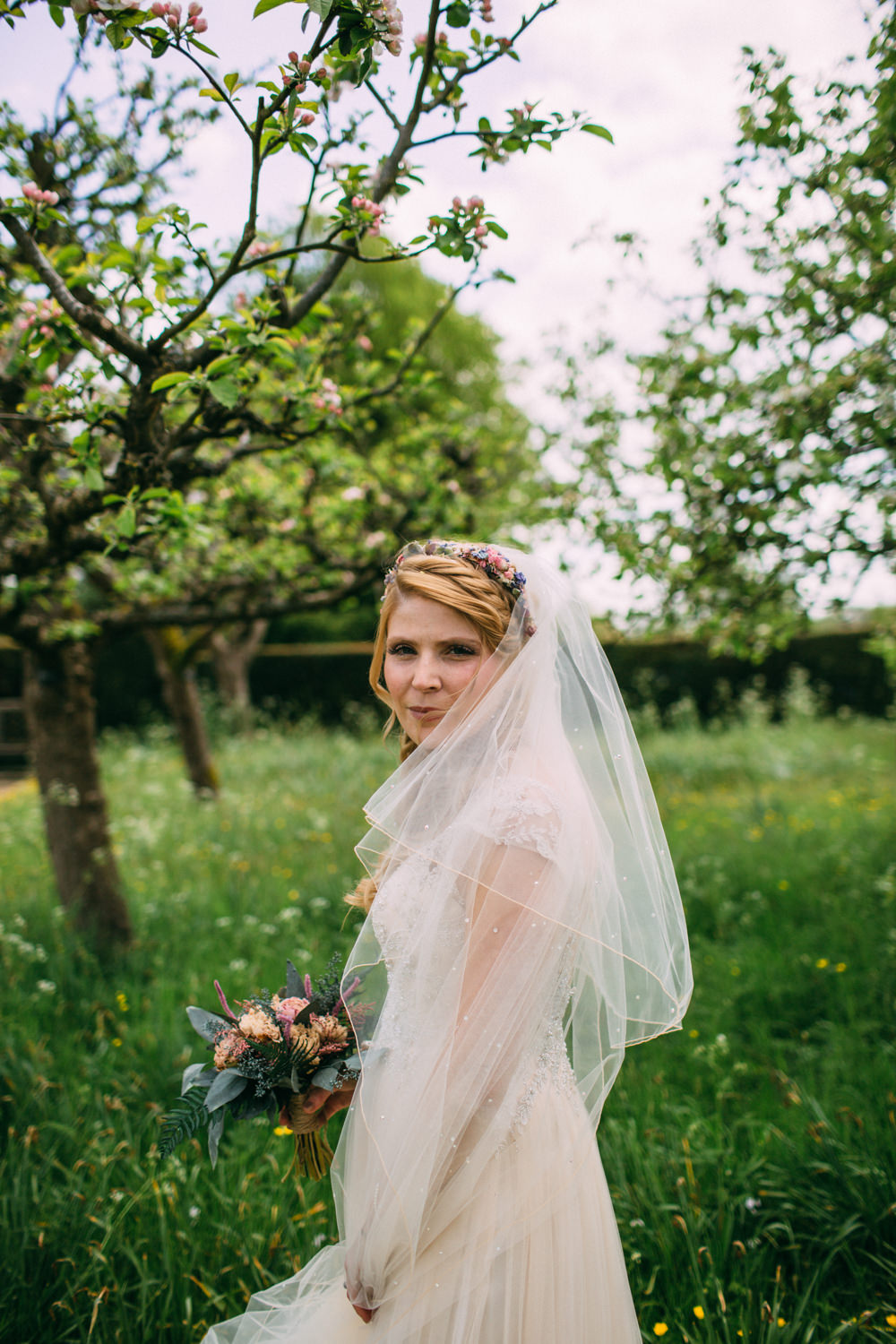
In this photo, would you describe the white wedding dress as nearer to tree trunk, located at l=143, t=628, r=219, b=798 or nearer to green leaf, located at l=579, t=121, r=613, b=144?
green leaf, located at l=579, t=121, r=613, b=144

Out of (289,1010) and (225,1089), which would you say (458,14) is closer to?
(289,1010)

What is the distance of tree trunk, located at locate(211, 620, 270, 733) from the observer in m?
13.2

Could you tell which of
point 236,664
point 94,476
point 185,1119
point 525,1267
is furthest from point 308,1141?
point 236,664

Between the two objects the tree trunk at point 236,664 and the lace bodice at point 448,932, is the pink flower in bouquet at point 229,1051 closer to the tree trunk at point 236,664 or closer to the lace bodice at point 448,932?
the lace bodice at point 448,932

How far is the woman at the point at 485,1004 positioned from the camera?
152 centimetres

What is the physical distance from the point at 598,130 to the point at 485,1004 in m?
2.25

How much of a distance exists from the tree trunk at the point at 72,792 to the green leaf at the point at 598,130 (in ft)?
12.8

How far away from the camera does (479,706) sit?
1823 millimetres

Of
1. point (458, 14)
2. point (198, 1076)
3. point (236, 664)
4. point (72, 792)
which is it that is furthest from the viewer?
point (236, 664)

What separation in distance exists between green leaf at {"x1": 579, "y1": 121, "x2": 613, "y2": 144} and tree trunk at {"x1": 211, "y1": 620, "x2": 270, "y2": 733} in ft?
38.3

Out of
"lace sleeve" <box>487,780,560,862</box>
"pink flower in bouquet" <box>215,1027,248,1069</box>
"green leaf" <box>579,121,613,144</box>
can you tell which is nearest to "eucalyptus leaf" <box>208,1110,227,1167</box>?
"pink flower in bouquet" <box>215,1027,248,1069</box>

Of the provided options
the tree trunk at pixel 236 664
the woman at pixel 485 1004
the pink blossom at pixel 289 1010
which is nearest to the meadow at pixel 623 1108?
the pink blossom at pixel 289 1010

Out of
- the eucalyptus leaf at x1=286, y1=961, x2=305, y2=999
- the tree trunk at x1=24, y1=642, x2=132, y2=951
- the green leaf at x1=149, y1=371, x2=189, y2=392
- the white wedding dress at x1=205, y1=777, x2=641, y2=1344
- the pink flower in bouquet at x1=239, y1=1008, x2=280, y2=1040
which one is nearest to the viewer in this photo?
the white wedding dress at x1=205, y1=777, x2=641, y2=1344

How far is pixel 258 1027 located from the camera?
5.36ft
